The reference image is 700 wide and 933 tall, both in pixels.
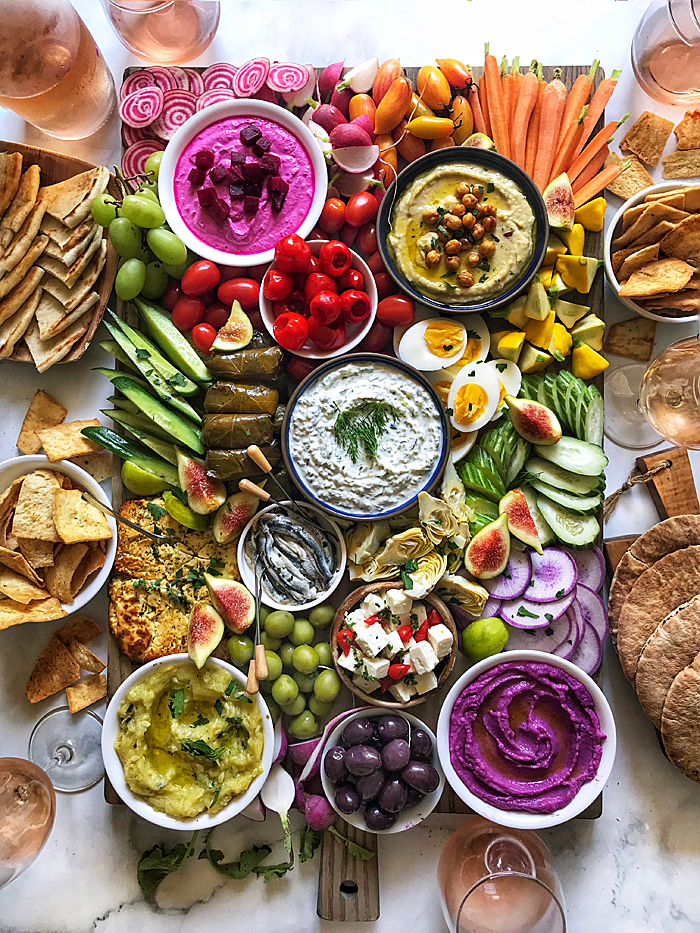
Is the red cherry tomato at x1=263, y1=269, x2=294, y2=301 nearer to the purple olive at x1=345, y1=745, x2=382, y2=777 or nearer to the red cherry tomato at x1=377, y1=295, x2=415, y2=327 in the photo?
the red cherry tomato at x1=377, y1=295, x2=415, y2=327

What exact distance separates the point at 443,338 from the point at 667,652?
1602 mm

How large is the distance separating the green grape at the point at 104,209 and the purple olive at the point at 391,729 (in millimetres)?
2396

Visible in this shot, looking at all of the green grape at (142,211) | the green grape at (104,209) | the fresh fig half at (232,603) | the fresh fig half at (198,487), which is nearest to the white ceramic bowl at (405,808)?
the fresh fig half at (232,603)

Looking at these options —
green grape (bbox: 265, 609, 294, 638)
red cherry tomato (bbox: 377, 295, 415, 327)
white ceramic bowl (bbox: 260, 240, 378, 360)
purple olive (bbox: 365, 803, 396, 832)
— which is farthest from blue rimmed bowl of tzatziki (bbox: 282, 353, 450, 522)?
purple olive (bbox: 365, 803, 396, 832)

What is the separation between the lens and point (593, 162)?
10.2 ft

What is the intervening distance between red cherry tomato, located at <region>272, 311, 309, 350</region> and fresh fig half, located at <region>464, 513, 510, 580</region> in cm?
112

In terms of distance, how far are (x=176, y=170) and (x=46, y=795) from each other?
2695mm

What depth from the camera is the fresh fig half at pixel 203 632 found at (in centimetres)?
282

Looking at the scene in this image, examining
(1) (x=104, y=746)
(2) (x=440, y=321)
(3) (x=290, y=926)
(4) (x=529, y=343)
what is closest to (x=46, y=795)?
(1) (x=104, y=746)

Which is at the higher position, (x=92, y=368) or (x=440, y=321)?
(x=440, y=321)

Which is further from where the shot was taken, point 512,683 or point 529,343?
point 529,343

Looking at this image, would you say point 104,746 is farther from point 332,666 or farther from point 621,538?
point 621,538

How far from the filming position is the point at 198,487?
2.93m

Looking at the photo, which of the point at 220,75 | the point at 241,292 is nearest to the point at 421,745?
the point at 241,292
